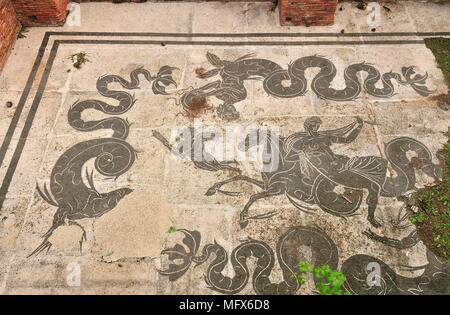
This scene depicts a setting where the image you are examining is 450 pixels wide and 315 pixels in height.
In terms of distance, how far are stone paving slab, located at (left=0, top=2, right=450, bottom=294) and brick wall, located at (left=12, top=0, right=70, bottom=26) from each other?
23cm

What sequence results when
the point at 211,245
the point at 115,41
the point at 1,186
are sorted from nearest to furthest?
1. the point at 211,245
2. the point at 1,186
3. the point at 115,41

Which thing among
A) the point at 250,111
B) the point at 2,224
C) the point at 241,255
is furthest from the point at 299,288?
the point at 2,224

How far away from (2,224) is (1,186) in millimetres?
488

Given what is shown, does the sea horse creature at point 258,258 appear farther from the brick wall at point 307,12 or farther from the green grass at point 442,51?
the brick wall at point 307,12

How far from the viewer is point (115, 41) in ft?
17.6

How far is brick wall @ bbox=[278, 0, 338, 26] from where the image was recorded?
206 inches

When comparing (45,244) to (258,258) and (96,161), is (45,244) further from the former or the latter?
(258,258)

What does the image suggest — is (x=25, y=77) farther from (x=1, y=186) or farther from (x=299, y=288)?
(x=299, y=288)

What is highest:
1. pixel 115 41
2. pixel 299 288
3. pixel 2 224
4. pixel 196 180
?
pixel 115 41

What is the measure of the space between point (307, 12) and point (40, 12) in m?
4.08

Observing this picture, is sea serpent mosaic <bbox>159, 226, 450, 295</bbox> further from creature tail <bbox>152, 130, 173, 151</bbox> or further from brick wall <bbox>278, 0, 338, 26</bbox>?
brick wall <bbox>278, 0, 338, 26</bbox>

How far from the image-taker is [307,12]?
5.34 m

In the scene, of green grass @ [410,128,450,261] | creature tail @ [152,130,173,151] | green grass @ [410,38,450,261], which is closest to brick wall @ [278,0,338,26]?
green grass @ [410,38,450,261]

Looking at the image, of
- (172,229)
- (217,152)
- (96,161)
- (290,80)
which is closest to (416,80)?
(290,80)
